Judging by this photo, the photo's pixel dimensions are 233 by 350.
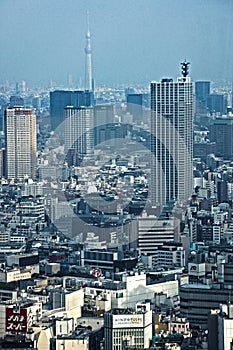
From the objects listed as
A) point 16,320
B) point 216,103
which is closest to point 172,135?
point 216,103

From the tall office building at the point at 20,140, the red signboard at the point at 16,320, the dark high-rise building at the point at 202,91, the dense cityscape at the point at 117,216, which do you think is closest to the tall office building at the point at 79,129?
the dense cityscape at the point at 117,216

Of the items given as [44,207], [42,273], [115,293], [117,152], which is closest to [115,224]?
[44,207]

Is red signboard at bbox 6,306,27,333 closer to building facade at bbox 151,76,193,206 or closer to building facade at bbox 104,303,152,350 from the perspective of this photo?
building facade at bbox 104,303,152,350

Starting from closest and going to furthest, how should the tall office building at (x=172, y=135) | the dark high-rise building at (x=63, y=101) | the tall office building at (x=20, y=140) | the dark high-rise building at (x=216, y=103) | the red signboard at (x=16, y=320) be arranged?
the red signboard at (x=16, y=320), the tall office building at (x=172, y=135), the dark high-rise building at (x=216, y=103), the dark high-rise building at (x=63, y=101), the tall office building at (x=20, y=140)

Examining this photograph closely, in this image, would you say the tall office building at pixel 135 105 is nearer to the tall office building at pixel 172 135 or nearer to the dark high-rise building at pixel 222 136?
the tall office building at pixel 172 135

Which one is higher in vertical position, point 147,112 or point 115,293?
point 147,112

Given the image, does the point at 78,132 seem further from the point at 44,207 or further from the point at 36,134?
the point at 44,207
